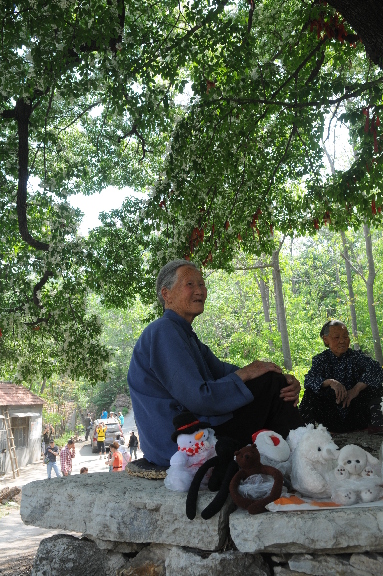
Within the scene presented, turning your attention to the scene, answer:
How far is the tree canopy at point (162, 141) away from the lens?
6.21m

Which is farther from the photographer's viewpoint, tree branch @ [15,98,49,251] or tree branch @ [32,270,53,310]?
tree branch @ [32,270,53,310]

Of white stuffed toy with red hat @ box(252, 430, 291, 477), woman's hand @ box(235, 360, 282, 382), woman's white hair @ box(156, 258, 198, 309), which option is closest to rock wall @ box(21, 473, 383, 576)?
white stuffed toy with red hat @ box(252, 430, 291, 477)

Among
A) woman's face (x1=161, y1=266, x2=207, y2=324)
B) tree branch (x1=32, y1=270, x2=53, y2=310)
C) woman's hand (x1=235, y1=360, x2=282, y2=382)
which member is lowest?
woman's hand (x1=235, y1=360, x2=282, y2=382)

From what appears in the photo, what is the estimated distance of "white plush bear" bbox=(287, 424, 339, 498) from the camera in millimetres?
2385

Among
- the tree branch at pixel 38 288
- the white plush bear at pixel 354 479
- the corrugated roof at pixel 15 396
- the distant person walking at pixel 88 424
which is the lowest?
the distant person walking at pixel 88 424

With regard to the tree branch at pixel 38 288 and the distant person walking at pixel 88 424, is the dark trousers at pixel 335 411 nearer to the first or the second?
the tree branch at pixel 38 288

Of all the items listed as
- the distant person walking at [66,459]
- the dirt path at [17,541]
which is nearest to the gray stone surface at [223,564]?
the dirt path at [17,541]

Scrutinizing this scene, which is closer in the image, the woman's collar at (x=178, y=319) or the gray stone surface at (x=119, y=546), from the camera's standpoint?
the gray stone surface at (x=119, y=546)

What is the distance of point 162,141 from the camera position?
37.9ft

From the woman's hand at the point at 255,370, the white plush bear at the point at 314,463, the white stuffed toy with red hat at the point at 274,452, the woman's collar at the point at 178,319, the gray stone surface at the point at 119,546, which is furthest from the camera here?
the woman's collar at the point at 178,319

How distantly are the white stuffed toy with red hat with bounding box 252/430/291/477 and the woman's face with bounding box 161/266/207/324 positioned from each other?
3.08 feet

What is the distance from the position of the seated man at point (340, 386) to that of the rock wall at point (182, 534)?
104 inches

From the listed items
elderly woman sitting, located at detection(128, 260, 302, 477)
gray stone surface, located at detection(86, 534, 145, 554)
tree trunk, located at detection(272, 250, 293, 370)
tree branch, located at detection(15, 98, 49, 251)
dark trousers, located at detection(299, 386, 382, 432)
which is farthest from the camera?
tree trunk, located at detection(272, 250, 293, 370)

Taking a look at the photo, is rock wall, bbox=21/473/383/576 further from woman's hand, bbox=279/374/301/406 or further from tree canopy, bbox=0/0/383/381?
tree canopy, bbox=0/0/383/381
